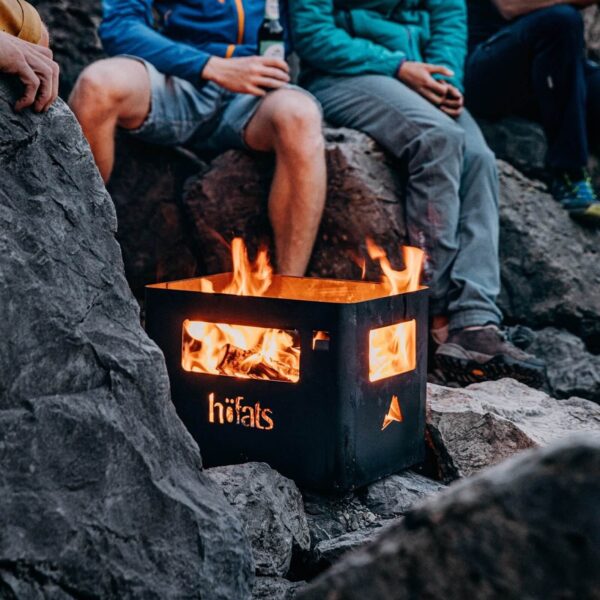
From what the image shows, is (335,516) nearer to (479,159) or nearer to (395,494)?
(395,494)

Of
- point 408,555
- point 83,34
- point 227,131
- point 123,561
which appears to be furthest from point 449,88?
point 408,555

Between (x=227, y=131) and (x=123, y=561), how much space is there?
2.54m

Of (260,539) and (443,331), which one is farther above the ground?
(260,539)

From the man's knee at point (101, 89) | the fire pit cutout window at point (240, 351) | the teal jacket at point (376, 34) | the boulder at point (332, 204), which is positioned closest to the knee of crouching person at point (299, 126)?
the boulder at point (332, 204)

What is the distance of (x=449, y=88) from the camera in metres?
4.22

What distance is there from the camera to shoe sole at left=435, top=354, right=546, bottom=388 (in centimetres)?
361

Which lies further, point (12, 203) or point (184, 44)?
point (184, 44)

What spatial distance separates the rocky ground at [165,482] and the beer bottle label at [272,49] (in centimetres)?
176

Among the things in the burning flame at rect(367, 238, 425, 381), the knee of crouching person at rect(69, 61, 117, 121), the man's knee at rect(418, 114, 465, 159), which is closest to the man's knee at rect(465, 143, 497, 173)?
the man's knee at rect(418, 114, 465, 159)

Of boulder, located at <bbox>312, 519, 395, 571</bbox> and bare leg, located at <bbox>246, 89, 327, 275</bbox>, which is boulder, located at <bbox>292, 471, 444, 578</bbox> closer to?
boulder, located at <bbox>312, 519, 395, 571</bbox>

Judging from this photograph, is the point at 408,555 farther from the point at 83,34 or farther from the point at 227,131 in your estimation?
the point at 83,34

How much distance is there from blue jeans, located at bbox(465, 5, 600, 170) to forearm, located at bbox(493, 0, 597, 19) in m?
0.03

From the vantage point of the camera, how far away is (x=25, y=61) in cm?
198

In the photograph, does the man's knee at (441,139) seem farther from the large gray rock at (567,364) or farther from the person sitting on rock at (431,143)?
the large gray rock at (567,364)
